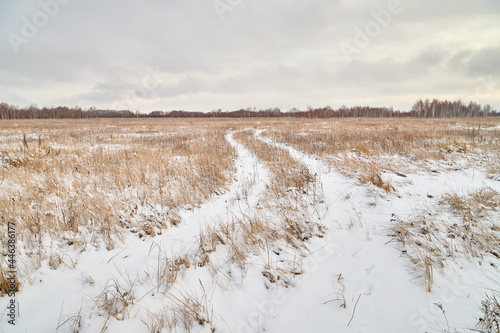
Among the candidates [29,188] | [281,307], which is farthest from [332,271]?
[29,188]

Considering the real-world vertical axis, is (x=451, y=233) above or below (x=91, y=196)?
below

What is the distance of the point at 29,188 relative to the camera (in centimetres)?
473

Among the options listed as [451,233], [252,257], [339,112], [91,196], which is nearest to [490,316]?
[451,233]

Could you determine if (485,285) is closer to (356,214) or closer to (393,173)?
(356,214)

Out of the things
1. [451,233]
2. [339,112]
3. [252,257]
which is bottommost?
[252,257]

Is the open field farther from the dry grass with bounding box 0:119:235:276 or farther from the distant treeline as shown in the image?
the distant treeline

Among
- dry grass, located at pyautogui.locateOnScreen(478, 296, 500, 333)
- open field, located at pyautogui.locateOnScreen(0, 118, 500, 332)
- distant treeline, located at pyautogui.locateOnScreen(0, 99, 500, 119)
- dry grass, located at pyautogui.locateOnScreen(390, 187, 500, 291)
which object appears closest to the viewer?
dry grass, located at pyautogui.locateOnScreen(478, 296, 500, 333)

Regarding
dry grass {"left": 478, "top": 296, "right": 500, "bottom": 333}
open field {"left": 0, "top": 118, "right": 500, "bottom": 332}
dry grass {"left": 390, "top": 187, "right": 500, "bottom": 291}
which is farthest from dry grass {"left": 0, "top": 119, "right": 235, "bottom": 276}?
dry grass {"left": 478, "top": 296, "right": 500, "bottom": 333}

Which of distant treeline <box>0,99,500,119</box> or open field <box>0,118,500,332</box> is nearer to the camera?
open field <box>0,118,500,332</box>

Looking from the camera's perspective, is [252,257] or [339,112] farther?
[339,112]

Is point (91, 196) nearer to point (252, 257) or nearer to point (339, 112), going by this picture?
point (252, 257)

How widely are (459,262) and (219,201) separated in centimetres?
440

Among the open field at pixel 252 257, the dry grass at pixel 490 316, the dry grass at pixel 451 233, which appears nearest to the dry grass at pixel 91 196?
the open field at pixel 252 257

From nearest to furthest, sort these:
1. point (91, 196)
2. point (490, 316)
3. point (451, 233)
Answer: point (490, 316), point (451, 233), point (91, 196)
